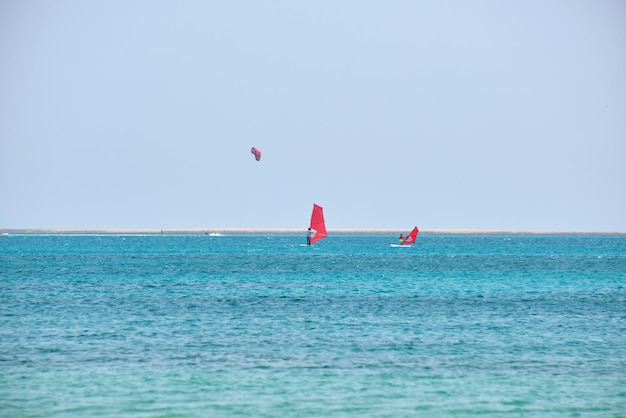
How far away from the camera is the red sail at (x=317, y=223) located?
137875mm

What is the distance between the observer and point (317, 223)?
140875 millimetres

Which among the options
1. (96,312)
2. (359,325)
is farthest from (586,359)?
(96,312)

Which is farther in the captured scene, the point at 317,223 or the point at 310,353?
the point at 317,223

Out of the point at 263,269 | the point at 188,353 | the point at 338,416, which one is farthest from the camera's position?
A: the point at 263,269

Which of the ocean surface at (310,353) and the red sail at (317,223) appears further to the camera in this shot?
the red sail at (317,223)

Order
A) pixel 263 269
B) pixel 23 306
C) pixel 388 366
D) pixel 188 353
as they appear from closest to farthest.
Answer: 1. pixel 388 366
2. pixel 188 353
3. pixel 23 306
4. pixel 263 269

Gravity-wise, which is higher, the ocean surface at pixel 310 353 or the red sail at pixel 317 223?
the red sail at pixel 317 223

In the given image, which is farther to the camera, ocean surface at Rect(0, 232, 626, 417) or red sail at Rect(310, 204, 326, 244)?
red sail at Rect(310, 204, 326, 244)

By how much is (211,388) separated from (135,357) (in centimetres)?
584

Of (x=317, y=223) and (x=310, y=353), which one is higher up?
(x=317, y=223)

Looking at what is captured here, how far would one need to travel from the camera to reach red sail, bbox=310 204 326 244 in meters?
138

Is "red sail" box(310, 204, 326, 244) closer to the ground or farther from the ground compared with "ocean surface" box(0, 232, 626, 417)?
farther from the ground

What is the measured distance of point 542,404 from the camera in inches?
941

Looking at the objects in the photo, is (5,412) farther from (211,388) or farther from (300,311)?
(300,311)
